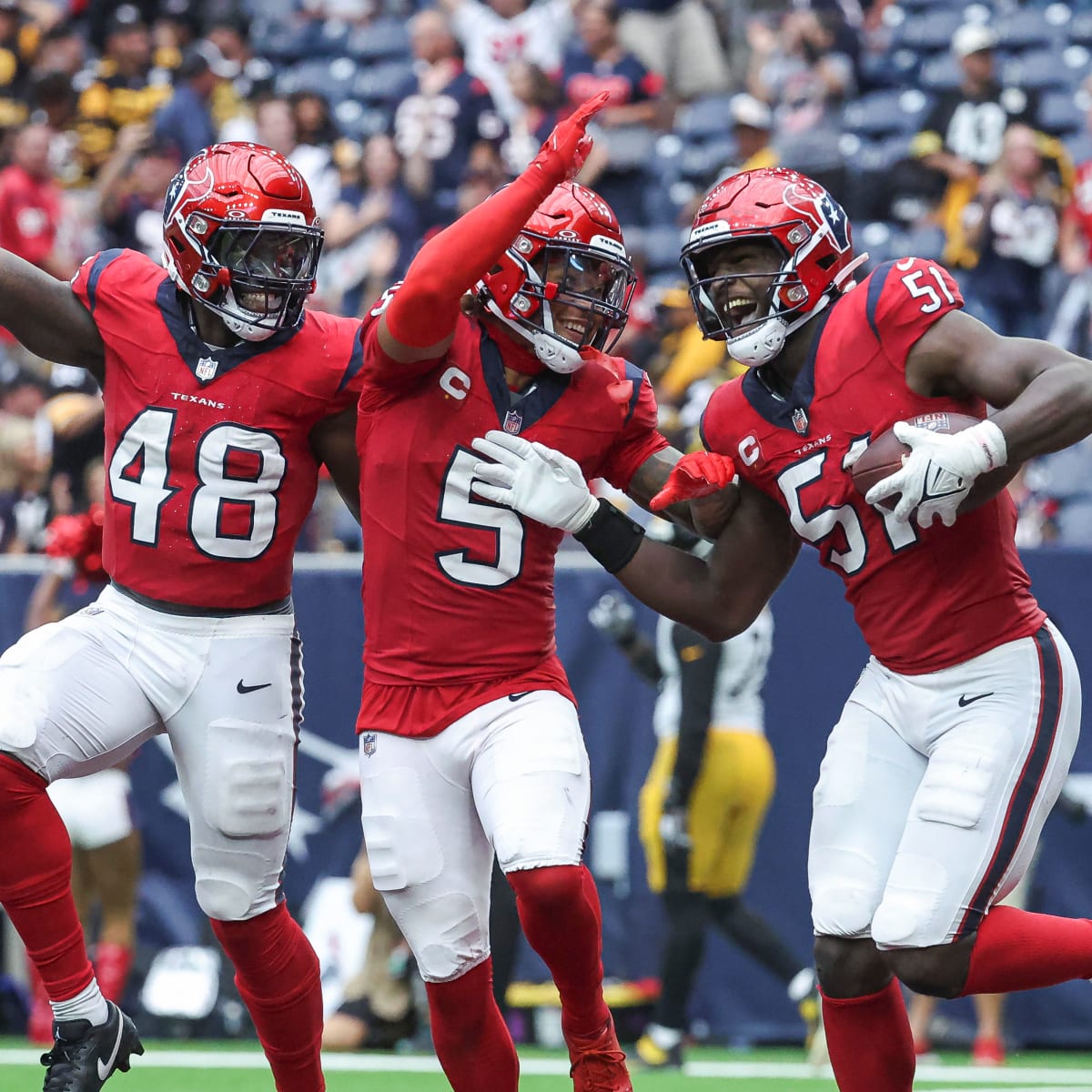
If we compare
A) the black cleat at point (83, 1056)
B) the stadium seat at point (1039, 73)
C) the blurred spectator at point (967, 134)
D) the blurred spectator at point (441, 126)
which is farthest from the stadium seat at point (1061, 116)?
the black cleat at point (83, 1056)

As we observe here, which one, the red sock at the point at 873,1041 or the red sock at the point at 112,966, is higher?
the red sock at the point at 873,1041

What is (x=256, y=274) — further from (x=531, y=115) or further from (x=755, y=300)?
(x=531, y=115)

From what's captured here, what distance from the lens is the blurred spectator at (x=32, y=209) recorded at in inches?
398

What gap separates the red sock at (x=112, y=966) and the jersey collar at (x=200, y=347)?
9.74 feet

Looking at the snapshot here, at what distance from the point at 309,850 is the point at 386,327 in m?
3.17

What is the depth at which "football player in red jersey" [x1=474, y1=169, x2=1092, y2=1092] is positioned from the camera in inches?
146

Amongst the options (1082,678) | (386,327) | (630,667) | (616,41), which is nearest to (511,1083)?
(386,327)

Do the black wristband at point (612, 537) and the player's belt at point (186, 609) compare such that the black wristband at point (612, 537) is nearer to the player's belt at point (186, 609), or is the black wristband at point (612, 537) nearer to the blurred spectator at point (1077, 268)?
the player's belt at point (186, 609)

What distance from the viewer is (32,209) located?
400 inches

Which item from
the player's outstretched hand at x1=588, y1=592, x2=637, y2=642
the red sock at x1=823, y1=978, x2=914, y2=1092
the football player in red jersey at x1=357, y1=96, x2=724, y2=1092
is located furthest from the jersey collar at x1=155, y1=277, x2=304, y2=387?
the player's outstretched hand at x1=588, y1=592, x2=637, y2=642

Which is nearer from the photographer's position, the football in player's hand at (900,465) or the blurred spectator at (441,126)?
the football in player's hand at (900,465)

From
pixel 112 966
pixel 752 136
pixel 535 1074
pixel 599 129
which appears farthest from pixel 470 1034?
pixel 599 129

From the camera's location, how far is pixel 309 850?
21.8 feet

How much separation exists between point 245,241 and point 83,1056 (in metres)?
1.89
